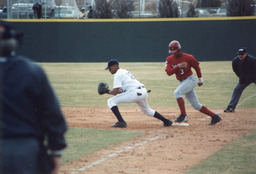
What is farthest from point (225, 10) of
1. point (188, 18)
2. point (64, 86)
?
point (64, 86)

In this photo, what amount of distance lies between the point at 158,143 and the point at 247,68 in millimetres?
4901

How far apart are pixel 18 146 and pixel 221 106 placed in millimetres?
11477

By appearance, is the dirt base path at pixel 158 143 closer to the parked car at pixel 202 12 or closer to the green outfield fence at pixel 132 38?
the green outfield fence at pixel 132 38

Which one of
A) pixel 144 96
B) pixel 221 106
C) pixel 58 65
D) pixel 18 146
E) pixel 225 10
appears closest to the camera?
pixel 18 146

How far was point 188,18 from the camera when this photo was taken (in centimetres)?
3039

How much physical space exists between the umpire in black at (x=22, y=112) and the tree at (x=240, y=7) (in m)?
29.1

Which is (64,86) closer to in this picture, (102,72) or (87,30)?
(102,72)

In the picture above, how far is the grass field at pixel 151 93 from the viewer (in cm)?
770

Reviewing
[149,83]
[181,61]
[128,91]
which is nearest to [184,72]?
[181,61]

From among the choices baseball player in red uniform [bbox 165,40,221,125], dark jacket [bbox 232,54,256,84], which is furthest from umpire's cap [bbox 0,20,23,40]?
dark jacket [bbox 232,54,256,84]

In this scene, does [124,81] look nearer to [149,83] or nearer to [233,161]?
[233,161]

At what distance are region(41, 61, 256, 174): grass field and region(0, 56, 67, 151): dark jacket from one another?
11.8 ft

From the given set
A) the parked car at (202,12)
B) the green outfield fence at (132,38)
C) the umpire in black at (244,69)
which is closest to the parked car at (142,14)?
the green outfield fence at (132,38)

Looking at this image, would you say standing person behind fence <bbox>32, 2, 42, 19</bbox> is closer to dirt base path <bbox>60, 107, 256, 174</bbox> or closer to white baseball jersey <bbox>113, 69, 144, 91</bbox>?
dirt base path <bbox>60, 107, 256, 174</bbox>
